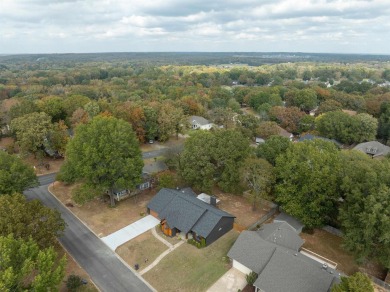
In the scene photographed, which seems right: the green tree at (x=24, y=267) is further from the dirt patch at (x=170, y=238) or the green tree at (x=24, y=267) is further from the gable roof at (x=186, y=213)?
the gable roof at (x=186, y=213)

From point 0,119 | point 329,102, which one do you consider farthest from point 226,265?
point 329,102

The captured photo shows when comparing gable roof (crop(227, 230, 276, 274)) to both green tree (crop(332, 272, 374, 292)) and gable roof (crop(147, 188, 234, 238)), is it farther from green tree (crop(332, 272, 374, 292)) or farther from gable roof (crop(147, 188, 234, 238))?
green tree (crop(332, 272, 374, 292))

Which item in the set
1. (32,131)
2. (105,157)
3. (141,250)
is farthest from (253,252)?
(32,131)

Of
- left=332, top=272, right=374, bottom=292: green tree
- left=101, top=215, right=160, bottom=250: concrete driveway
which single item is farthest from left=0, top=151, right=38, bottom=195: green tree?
left=332, top=272, right=374, bottom=292: green tree

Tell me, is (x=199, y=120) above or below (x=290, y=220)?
above

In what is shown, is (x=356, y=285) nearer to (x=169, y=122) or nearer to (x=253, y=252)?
(x=253, y=252)

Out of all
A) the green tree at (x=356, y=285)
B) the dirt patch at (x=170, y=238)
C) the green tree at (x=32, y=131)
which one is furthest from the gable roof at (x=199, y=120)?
the green tree at (x=356, y=285)
